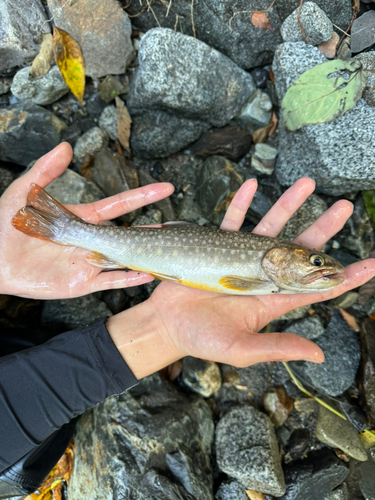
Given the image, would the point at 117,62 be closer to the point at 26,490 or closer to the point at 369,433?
the point at 26,490

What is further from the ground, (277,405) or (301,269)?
(301,269)

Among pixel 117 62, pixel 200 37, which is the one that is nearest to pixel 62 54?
pixel 117 62

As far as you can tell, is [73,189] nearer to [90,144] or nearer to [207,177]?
[90,144]

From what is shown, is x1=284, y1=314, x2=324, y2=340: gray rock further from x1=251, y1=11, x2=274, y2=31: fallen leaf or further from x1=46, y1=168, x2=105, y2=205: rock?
x1=251, y1=11, x2=274, y2=31: fallen leaf

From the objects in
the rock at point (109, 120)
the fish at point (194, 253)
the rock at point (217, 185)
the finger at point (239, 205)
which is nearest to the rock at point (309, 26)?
the rock at point (217, 185)

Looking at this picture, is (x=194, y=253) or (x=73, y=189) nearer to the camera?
(x=194, y=253)

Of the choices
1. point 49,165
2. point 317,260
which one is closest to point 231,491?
point 317,260
